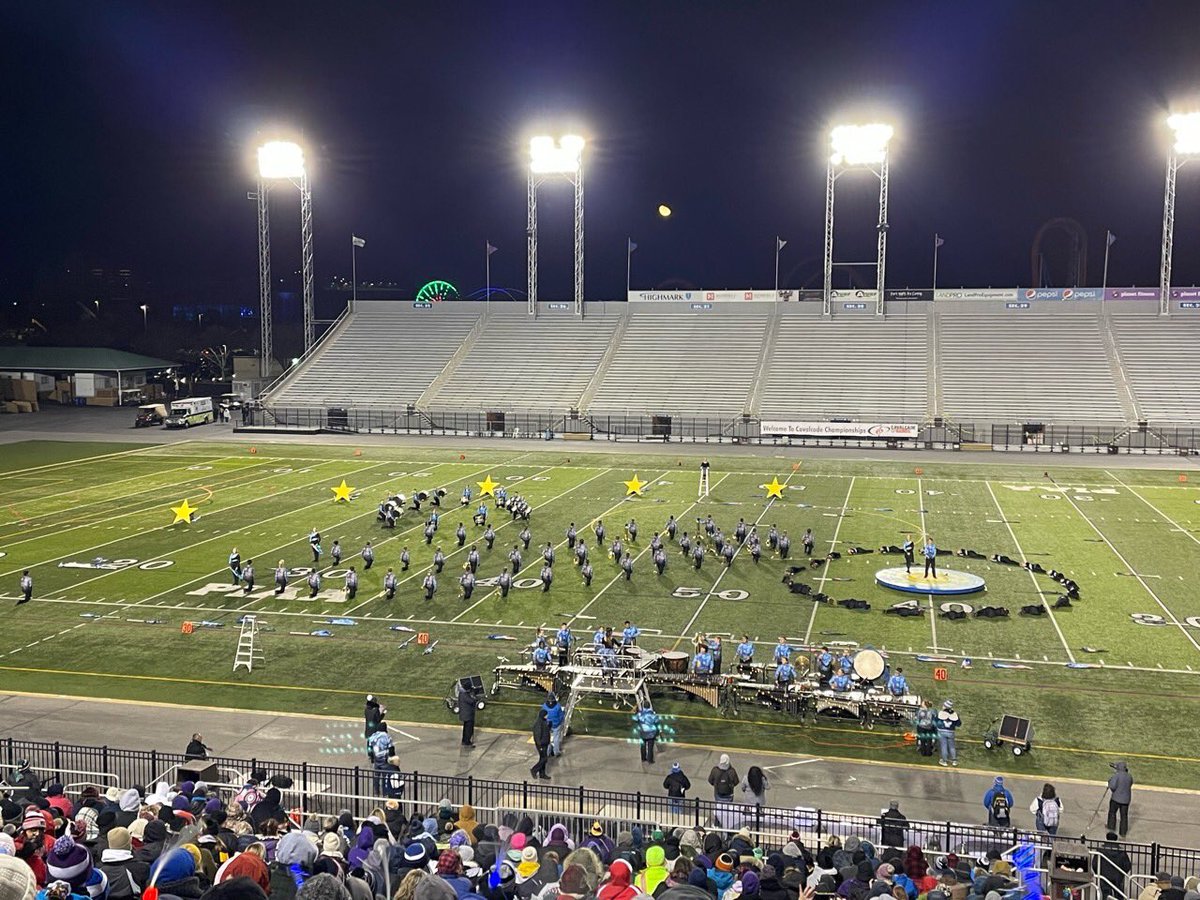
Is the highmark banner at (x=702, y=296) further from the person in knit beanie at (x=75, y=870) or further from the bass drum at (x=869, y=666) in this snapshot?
the person in knit beanie at (x=75, y=870)

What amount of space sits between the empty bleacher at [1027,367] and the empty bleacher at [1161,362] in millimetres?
1287

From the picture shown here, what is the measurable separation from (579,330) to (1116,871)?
2752 inches

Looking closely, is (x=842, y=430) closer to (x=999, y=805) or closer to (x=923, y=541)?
(x=923, y=541)

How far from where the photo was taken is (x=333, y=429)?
223 feet

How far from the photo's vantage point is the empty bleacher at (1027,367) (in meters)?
63.5

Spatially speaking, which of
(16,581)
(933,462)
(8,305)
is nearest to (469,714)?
(16,581)

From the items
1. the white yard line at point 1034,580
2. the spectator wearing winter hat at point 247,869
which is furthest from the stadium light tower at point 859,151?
the spectator wearing winter hat at point 247,869

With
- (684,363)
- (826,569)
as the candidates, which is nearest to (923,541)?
(826,569)

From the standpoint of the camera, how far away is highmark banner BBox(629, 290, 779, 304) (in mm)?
79938

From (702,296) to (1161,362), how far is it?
1186 inches

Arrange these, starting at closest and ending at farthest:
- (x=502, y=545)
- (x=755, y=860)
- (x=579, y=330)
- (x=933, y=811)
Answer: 1. (x=755, y=860)
2. (x=933, y=811)
3. (x=502, y=545)
4. (x=579, y=330)

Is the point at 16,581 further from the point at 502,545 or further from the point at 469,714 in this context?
the point at 469,714

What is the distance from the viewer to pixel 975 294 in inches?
3051

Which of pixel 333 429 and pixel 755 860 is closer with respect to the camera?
pixel 755 860
